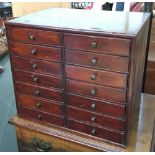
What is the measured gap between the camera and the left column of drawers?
3.49 feet

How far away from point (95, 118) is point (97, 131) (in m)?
0.07

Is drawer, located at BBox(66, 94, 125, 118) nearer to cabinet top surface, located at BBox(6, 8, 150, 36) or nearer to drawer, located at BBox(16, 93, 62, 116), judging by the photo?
drawer, located at BBox(16, 93, 62, 116)

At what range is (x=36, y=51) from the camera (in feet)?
3.60

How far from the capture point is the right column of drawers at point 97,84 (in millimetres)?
955

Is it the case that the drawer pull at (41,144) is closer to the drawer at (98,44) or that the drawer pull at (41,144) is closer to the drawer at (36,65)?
the drawer at (36,65)

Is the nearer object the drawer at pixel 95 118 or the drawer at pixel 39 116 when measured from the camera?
the drawer at pixel 95 118

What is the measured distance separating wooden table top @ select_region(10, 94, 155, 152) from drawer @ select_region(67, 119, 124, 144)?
3 cm

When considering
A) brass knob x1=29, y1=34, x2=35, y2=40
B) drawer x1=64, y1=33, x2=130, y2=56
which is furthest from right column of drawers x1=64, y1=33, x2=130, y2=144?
brass knob x1=29, y1=34, x2=35, y2=40

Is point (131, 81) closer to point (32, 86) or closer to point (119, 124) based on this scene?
point (119, 124)

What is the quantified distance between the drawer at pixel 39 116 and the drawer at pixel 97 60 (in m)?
0.33

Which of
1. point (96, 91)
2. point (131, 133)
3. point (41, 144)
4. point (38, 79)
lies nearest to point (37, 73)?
point (38, 79)

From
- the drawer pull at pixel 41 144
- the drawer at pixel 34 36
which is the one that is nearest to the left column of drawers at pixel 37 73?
the drawer at pixel 34 36

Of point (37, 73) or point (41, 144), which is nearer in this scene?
point (37, 73)

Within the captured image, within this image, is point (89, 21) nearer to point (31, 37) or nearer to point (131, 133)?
point (31, 37)
